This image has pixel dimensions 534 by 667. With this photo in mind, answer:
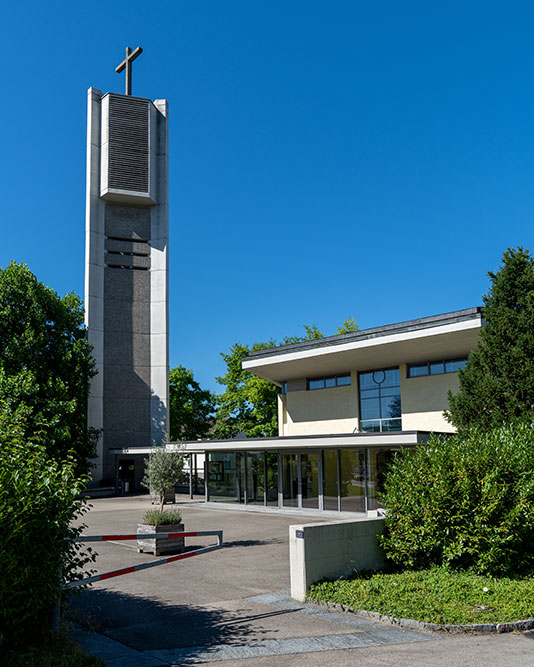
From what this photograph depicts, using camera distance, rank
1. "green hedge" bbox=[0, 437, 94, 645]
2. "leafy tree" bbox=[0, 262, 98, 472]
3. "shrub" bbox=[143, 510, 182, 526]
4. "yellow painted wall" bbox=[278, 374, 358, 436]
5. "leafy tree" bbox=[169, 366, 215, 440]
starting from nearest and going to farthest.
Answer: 1. "green hedge" bbox=[0, 437, 94, 645]
2. "shrub" bbox=[143, 510, 182, 526]
3. "yellow painted wall" bbox=[278, 374, 358, 436]
4. "leafy tree" bbox=[0, 262, 98, 472]
5. "leafy tree" bbox=[169, 366, 215, 440]

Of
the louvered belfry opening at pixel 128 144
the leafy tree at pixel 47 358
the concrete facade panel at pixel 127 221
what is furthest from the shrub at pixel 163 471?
the louvered belfry opening at pixel 128 144

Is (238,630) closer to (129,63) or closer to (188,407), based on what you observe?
(188,407)

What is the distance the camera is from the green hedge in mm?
6152

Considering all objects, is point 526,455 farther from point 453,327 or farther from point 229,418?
point 229,418

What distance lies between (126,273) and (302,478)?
25822 millimetres

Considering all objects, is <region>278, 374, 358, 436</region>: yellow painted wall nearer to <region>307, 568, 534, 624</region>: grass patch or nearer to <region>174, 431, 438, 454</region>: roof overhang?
<region>174, 431, 438, 454</region>: roof overhang

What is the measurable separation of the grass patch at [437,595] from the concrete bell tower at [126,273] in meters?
35.2

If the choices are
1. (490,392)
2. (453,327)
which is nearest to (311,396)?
(453,327)

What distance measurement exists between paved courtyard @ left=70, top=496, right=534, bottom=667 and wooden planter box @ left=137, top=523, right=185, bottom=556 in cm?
154

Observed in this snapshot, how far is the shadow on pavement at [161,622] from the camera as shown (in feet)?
25.3

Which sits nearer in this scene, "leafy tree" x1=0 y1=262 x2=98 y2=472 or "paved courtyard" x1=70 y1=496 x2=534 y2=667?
"paved courtyard" x1=70 y1=496 x2=534 y2=667

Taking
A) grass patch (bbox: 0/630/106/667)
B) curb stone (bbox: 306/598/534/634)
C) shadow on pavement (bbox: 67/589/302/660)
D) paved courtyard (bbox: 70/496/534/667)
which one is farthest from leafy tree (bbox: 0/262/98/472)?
curb stone (bbox: 306/598/534/634)

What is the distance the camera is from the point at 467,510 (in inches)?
422

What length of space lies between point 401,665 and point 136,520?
57.1ft
